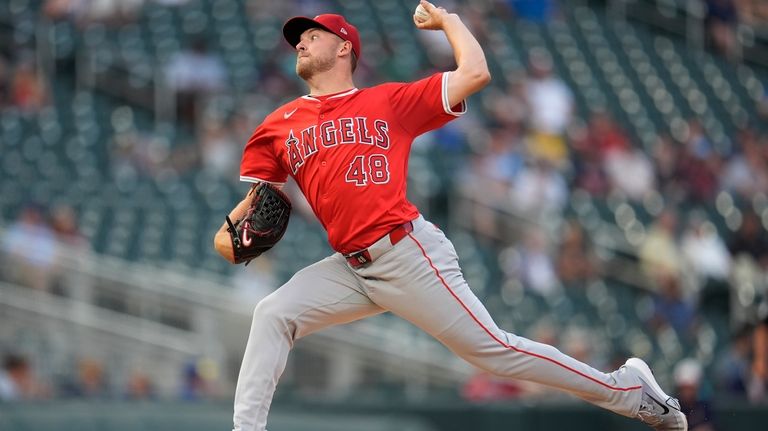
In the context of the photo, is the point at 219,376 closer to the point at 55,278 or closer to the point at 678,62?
the point at 55,278

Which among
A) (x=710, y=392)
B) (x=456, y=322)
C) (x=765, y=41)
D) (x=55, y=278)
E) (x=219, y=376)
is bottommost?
(x=765, y=41)

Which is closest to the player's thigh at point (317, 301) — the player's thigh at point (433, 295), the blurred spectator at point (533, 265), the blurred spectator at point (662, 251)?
the player's thigh at point (433, 295)

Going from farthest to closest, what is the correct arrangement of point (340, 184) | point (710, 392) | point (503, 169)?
1. point (503, 169)
2. point (710, 392)
3. point (340, 184)

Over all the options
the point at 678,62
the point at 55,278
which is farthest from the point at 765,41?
the point at 55,278

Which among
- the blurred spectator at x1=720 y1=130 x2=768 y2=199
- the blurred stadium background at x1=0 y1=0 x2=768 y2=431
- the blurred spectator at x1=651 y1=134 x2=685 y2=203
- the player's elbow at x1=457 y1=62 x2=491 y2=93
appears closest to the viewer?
the player's elbow at x1=457 y1=62 x2=491 y2=93

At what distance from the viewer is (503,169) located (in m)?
12.6

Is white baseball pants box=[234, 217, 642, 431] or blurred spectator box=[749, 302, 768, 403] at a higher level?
white baseball pants box=[234, 217, 642, 431]

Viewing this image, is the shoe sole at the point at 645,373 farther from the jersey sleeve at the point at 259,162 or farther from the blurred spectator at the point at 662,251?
the blurred spectator at the point at 662,251

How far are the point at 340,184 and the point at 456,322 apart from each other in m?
0.64

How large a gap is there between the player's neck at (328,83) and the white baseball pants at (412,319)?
0.57 m

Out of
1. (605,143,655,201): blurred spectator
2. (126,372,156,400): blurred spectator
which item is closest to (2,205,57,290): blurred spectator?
(126,372,156,400): blurred spectator

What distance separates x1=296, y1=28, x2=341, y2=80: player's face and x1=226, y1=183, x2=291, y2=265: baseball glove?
0.45 metres

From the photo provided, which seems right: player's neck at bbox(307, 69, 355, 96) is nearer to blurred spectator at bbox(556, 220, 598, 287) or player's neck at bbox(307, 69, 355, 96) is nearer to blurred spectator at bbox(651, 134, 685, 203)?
blurred spectator at bbox(556, 220, 598, 287)

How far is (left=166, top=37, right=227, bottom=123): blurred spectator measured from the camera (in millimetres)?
13219
